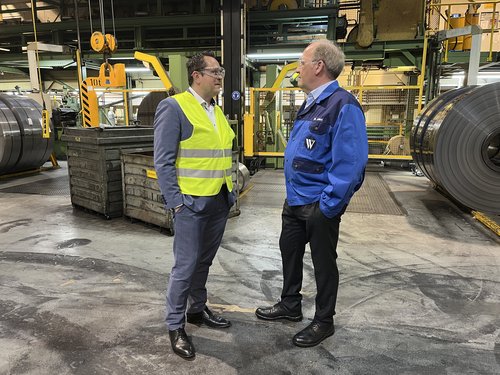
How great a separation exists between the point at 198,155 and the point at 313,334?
1.42m

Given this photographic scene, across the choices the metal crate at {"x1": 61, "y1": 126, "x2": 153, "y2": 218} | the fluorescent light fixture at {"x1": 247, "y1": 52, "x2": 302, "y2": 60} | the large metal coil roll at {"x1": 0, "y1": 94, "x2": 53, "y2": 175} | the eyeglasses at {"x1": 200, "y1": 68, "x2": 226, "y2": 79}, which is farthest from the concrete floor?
the fluorescent light fixture at {"x1": 247, "y1": 52, "x2": 302, "y2": 60}

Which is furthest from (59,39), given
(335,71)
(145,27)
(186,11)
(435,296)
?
(435,296)

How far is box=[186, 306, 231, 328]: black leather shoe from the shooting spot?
262cm

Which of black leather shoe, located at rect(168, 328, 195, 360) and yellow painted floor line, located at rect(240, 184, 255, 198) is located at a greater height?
yellow painted floor line, located at rect(240, 184, 255, 198)

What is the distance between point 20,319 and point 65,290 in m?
0.48

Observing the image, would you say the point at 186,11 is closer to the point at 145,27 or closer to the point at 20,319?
the point at 145,27

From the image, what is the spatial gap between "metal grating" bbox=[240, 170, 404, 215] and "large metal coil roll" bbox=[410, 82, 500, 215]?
1094mm

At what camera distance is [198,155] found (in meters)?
2.18

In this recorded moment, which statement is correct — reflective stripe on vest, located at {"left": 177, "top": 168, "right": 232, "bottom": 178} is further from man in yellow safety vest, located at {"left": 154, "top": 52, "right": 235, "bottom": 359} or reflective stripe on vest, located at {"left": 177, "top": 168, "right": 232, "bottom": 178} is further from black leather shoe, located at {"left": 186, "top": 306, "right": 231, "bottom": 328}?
black leather shoe, located at {"left": 186, "top": 306, "right": 231, "bottom": 328}

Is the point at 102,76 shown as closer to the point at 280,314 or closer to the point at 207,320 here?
the point at 207,320

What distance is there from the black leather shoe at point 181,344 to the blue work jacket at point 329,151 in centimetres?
112

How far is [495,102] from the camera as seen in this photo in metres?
4.73

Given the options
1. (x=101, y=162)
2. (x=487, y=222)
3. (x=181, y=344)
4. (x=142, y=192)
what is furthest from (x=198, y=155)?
(x=487, y=222)

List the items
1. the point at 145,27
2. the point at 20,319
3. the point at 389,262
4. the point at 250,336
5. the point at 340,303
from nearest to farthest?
the point at 250,336
the point at 20,319
the point at 340,303
the point at 389,262
the point at 145,27
